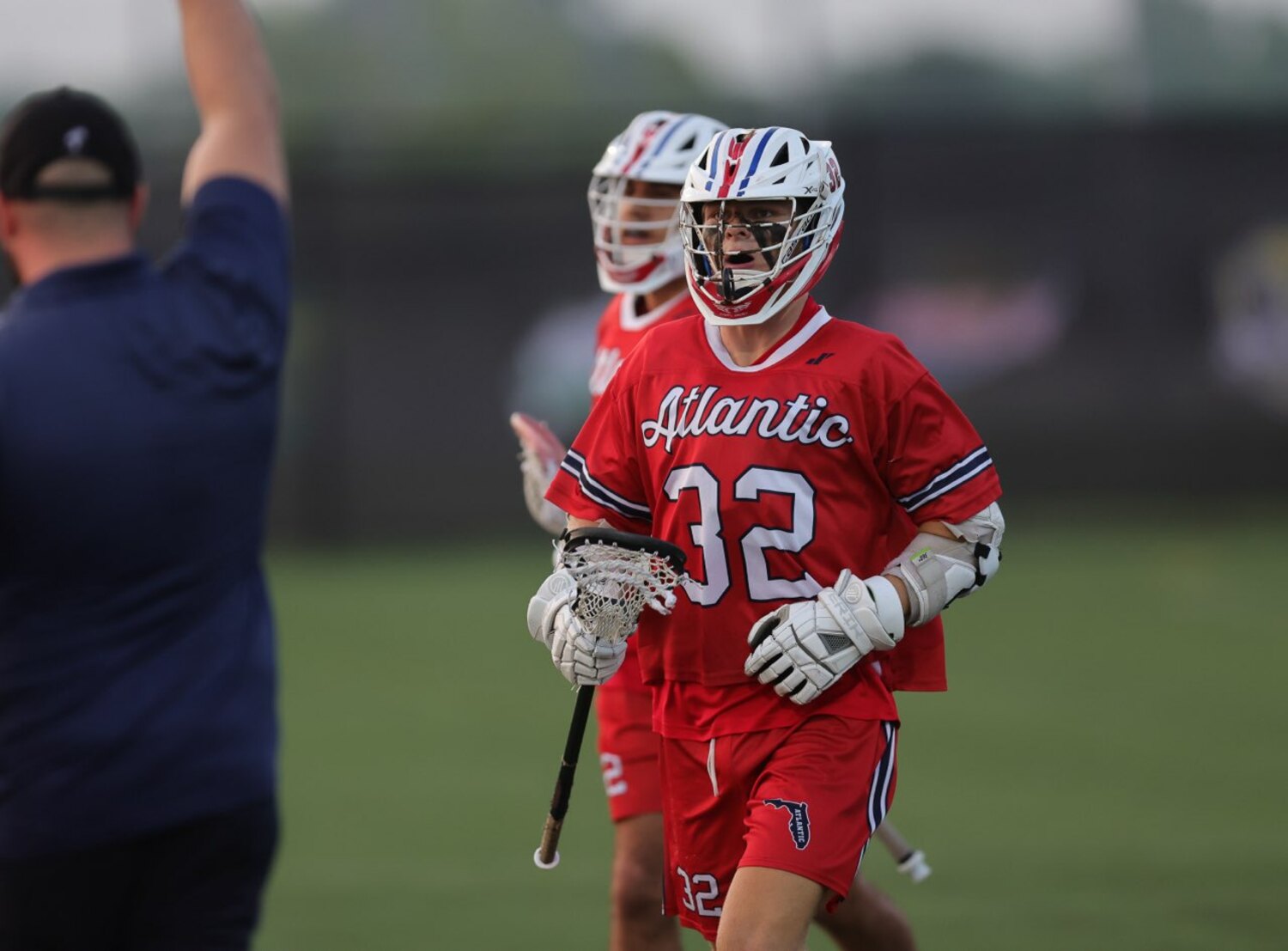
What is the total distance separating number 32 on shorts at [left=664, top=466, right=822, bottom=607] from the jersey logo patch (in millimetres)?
482

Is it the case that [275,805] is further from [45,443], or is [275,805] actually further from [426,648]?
[426,648]

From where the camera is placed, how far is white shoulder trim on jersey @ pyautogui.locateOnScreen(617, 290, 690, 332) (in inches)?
224

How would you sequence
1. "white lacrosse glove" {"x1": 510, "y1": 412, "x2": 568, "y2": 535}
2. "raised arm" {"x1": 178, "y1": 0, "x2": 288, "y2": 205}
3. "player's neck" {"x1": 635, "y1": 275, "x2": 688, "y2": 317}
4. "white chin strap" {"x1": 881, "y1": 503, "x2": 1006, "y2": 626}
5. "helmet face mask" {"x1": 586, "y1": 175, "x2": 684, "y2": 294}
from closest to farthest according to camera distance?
"raised arm" {"x1": 178, "y1": 0, "x2": 288, "y2": 205} < "white chin strap" {"x1": 881, "y1": 503, "x2": 1006, "y2": 626} < "white lacrosse glove" {"x1": 510, "y1": 412, "x2": 568, "y2": 535} < "helmet face mask" {"x1": 586, "y1": 175, "x2": 684, "y2": 294} < "player's neck" {"x1": 635, "y1": 275, "x2": 688, "y2": 317}

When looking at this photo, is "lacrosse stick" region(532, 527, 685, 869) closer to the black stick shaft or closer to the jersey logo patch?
the black stick shaft

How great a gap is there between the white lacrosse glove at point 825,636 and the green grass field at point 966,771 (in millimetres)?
2329

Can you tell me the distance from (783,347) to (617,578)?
Answer: 2.26ft

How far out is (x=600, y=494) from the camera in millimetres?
4582

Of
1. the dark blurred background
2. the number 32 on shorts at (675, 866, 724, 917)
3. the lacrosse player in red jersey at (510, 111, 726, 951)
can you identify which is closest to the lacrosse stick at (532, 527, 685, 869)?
the number 32 on shorts at (675, 866, 724, 917)

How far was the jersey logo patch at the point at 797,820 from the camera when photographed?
4.10m

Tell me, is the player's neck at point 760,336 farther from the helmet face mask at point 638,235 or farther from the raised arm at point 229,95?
the raised arm at point 229,95

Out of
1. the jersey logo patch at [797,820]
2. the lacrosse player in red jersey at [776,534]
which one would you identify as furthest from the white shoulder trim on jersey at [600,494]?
the jersey logo patch at [797,820]

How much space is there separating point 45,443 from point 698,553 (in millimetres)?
1811

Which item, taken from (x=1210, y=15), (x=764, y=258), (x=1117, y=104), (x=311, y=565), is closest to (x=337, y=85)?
(x=311, y=565)

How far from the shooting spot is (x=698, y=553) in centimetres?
439
